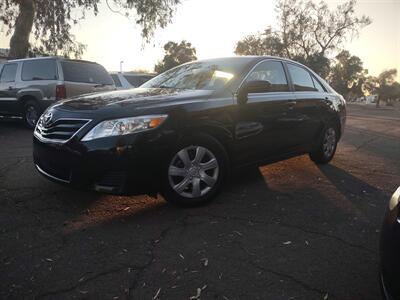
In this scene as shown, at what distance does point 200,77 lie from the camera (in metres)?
4.85

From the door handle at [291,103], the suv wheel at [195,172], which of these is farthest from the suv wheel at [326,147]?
the suv wheel at [195,172]

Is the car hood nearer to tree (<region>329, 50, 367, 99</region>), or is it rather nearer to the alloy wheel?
the alloy wheel

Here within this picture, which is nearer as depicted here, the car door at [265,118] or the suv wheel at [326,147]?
the car door at [265,118]

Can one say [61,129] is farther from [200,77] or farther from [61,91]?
[61,91]

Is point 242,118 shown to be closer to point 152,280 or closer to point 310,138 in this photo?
point 310,138

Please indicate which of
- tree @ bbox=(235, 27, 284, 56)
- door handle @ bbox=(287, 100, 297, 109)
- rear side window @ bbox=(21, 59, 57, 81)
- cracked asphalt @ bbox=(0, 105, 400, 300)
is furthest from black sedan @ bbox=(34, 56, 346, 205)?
tree @ bbox=(235, 27, 284, 56)

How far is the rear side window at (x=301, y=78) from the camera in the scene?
563 cm

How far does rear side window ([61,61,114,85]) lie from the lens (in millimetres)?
9562

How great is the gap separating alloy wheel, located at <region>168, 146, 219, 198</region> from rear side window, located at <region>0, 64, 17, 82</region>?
8239 mm

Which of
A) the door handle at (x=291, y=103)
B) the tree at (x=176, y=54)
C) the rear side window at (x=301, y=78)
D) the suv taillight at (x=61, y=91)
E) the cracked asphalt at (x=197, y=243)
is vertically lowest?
the cracked asphalt at (x=197, y=243)

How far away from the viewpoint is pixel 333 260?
3082 mm

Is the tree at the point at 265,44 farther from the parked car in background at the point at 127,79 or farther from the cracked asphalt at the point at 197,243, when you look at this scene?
the cracked asphalt at the point at 197,243

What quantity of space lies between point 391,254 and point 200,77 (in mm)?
3281

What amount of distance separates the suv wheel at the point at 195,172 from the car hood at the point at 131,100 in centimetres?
47
